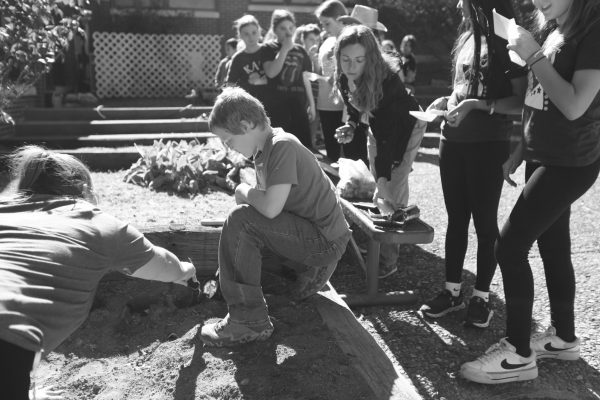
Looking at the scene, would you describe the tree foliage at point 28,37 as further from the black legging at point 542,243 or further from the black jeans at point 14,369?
the black legging at point 542,243

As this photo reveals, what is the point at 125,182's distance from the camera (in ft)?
22.7

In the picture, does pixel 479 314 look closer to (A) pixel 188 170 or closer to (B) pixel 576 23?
(B) pixel 576 23

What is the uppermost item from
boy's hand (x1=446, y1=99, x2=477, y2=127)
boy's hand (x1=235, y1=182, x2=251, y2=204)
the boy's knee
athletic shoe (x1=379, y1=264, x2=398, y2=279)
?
boy's hand (x1=446, y1=99, x2=477, y2=127)

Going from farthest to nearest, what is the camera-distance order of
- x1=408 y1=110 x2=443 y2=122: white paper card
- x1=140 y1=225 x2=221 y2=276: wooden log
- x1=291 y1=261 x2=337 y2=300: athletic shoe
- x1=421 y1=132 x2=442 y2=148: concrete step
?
x1=421 y1=132 x2=442 y2=148: concrete step → x1=140 y1=225 x2=221 y2=276: wooden log → x1=408 y1=110 x2=443 y2=122: white paper card → x1=291 y1=261 x2=337 y2=300: athletic shoe

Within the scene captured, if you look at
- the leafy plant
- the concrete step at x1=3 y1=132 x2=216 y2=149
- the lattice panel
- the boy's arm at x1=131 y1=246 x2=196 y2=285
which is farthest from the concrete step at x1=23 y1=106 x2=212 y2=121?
the boy's arm at x1=131 y1=246 x2=196 y2=285

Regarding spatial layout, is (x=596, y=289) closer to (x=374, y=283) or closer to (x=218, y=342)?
(x=374, y=283)

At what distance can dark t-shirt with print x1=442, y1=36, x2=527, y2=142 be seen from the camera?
298 cm

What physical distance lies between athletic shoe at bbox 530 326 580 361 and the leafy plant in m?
3.72

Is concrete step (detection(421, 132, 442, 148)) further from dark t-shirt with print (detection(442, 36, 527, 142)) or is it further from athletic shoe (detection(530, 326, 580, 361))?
athletic shoe (detection(530, 326, 580, 361))

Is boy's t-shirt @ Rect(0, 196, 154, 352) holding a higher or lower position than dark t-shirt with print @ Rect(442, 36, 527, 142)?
lower

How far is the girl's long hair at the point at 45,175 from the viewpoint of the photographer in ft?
7.26

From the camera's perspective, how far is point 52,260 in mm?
1981

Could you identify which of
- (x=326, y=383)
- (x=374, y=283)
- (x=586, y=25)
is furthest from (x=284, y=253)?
(x=586, y=25)

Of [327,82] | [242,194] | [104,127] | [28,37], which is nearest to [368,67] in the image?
[242,194]
